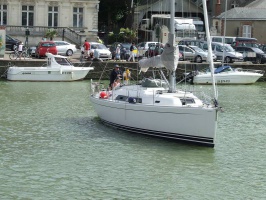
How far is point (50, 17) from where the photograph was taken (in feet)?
246

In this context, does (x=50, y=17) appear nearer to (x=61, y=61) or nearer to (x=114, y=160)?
(x=61, y=61)

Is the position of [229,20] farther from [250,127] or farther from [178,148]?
[178,148]

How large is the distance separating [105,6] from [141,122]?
5646 cm

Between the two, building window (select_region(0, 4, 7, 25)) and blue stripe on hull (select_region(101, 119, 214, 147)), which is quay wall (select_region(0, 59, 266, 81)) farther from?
blue stripe on hull (select_region(101, 119, 214, 147))

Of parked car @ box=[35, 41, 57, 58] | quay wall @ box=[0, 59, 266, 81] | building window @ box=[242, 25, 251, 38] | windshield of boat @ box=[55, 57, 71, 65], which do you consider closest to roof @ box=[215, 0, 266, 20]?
building window @ box=[242, 25, 251, 38]

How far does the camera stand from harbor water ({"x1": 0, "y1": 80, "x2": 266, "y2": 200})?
22.7 m

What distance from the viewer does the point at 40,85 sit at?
165 feet

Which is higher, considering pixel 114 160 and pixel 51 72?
pixel 51 72

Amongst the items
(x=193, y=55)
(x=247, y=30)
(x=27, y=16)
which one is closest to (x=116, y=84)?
(x=193, y=55)

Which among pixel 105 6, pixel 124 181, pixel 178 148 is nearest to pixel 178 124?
pixel 178 148

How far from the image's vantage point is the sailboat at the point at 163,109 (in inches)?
1095

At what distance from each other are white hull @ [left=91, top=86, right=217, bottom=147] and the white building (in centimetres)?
4287

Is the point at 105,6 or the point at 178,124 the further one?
the point at 105,6

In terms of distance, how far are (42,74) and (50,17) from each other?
77.6 ft
